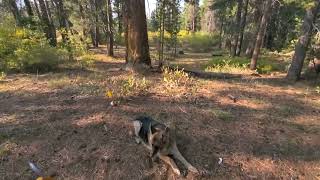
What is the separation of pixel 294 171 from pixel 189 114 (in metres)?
2.08

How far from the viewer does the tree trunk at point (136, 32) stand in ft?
26.7

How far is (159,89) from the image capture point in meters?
7.02

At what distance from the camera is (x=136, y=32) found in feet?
27.2

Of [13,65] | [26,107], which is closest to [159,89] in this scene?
[26,107]

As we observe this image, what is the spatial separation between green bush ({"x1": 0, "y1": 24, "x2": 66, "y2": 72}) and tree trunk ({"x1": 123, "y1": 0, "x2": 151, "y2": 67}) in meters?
3.08

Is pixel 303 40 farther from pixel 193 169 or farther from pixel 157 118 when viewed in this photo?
pixel 193 169

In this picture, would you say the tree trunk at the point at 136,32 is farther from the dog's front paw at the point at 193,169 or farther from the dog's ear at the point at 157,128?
the dog's front paw at the point at 193,169

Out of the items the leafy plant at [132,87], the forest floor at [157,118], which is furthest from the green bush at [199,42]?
the leafy plant at [132,87]

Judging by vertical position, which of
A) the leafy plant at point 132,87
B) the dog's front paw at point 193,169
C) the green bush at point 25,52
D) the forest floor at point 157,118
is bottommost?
the dog's front paw at point 193,169

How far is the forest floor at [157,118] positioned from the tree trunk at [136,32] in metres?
0.87

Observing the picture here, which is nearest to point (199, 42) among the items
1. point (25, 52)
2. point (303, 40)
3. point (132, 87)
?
point (303, 40)

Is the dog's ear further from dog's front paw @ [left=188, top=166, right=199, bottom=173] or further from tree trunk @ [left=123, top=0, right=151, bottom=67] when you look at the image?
tree trunk @ [left=123, top=0, right=151, bottom=67]

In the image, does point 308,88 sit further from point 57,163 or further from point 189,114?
point 57,163

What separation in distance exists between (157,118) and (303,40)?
681cm
